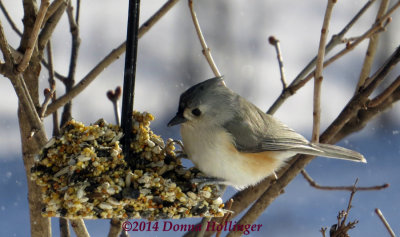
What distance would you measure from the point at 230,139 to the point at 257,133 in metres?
0.16

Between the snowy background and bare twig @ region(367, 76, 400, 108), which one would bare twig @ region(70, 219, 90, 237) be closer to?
bare twig @ region(367, 76, 400, 108)

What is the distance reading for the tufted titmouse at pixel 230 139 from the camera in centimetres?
187

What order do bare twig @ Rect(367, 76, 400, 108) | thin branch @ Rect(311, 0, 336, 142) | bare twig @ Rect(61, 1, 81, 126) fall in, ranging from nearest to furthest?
1. thin branch @ Rect(311, 0, 336, 142)
2. bare twig @ Rect(367, 76, 400, 108)
3. bare twig @ Rect(61, 1, 81, 126)

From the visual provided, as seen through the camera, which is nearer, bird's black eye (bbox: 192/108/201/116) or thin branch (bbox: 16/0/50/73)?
thin branch (bbox: 16/0/50/73)

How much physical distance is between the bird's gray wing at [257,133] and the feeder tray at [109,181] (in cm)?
29

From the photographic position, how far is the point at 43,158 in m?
1.63

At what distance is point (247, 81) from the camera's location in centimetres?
591

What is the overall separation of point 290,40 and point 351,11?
0.85 meters

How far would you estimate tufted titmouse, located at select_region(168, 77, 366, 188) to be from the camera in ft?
6.14

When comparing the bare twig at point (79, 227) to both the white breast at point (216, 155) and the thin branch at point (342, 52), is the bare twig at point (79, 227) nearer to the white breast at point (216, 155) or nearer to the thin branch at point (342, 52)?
the white breast at point (216, 155)

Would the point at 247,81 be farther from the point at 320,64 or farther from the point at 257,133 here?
the point at 320,64

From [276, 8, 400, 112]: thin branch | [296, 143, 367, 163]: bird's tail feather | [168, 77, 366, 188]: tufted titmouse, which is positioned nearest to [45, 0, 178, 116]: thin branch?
[168, 77, 366, 188]: tufted titmouse

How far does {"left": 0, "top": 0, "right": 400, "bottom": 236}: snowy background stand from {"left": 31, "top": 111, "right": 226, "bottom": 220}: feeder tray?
2951mm

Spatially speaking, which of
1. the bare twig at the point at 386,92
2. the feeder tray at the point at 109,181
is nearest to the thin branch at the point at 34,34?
the feeder tray at the point at 109,181
